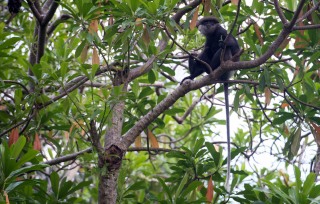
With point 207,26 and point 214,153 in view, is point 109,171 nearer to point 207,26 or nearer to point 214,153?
point 214,153

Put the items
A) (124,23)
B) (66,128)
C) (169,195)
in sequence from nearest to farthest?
1. (124,23)
2. (169,195)
3. (66,128)

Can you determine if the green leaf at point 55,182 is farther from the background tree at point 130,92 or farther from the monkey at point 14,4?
the monkey at point 14,4

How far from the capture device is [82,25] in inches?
110

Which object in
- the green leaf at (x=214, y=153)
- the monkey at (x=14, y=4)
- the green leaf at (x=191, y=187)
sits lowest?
the green leaf at (x=191, y=187)

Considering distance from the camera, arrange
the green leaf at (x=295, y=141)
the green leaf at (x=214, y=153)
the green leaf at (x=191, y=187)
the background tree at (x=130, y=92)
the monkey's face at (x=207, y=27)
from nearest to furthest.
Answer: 1. the background tree at (x=130, y=92)
2. the green leaf at (x=191, y=187)
3. the green leaf at (x=214, y=153)
4. the green leaf at (x=295, y=141)
5. the monkey's face at (x=207, y=27)

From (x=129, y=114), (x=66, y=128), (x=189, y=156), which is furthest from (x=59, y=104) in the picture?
(x=189, y=156)

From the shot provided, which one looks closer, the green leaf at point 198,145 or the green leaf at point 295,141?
the green leaf at point 198,145

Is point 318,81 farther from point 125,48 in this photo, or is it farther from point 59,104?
point 59,104

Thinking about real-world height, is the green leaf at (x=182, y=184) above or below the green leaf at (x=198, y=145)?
below

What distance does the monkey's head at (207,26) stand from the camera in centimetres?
391

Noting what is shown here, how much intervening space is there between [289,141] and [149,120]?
3.68ft

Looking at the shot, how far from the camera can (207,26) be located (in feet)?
12.9

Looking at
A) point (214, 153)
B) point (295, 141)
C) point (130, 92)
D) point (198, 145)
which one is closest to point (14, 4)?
point (130, 92)

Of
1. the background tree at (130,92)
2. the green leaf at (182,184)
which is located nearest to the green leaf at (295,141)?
the background tree at (130,92)
